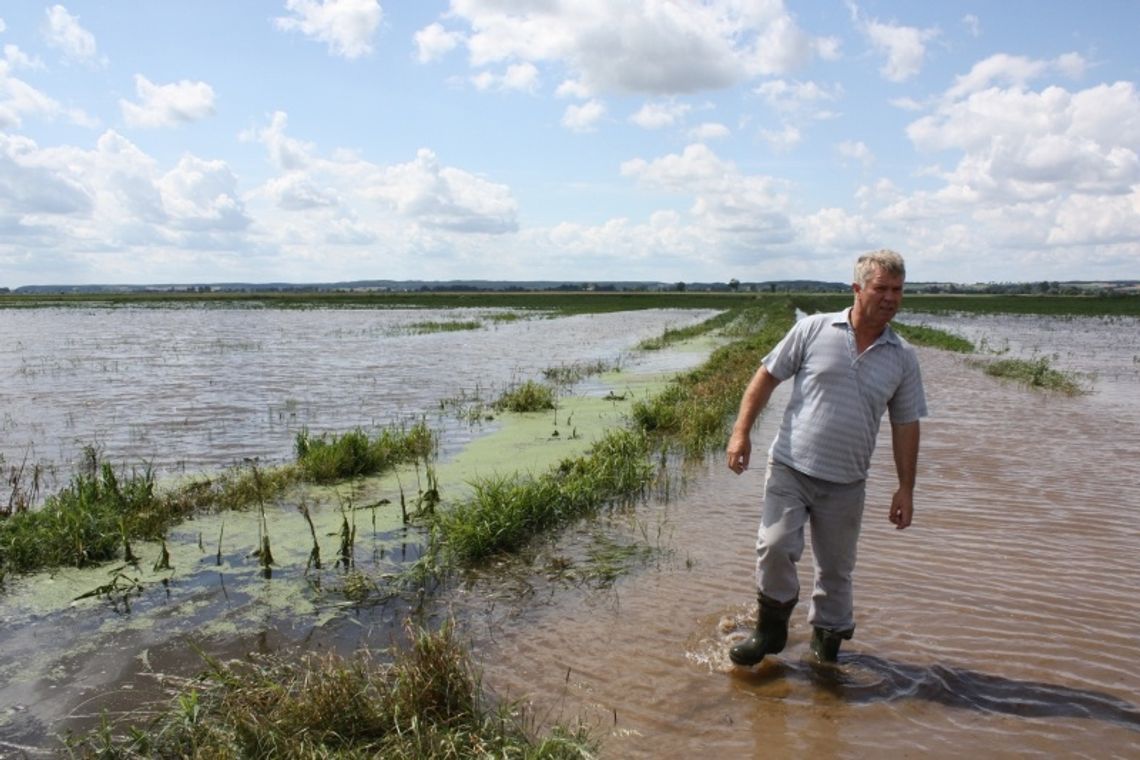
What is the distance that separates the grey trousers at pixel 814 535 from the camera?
4145mm

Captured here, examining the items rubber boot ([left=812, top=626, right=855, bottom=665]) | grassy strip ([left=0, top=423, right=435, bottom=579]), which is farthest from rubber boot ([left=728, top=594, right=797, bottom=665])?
grassy strip ([left=0, top=423, right=435, bottom=579])

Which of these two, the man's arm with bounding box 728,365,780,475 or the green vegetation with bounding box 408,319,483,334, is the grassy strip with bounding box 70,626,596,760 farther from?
the green vegetation with bounding box 408,319,483,334

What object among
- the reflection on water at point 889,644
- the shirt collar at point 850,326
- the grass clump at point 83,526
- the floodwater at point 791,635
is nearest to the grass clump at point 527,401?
the floodwater at point 791,635

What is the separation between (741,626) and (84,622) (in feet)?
14.1

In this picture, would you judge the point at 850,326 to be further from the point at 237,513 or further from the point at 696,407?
the point at 696,407

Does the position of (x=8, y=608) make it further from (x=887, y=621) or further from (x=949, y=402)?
(x=949, y=402)

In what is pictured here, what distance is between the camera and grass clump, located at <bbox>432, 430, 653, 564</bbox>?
6.23 meters

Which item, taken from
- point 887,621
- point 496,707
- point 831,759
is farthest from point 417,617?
point 887,621

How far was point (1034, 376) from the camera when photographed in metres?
18.2

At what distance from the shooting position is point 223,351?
27516mm

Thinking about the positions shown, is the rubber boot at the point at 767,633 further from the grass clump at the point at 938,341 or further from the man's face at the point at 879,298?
the grass clump at the point at 938,341

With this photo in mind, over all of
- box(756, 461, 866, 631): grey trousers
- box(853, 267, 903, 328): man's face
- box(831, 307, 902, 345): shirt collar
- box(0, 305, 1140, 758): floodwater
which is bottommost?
box(0, 305, 1140, 758): floodwater

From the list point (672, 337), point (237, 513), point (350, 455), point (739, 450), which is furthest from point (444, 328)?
point (739, 450)

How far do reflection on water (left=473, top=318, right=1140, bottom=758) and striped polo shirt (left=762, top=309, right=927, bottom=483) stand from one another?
1244 mm
